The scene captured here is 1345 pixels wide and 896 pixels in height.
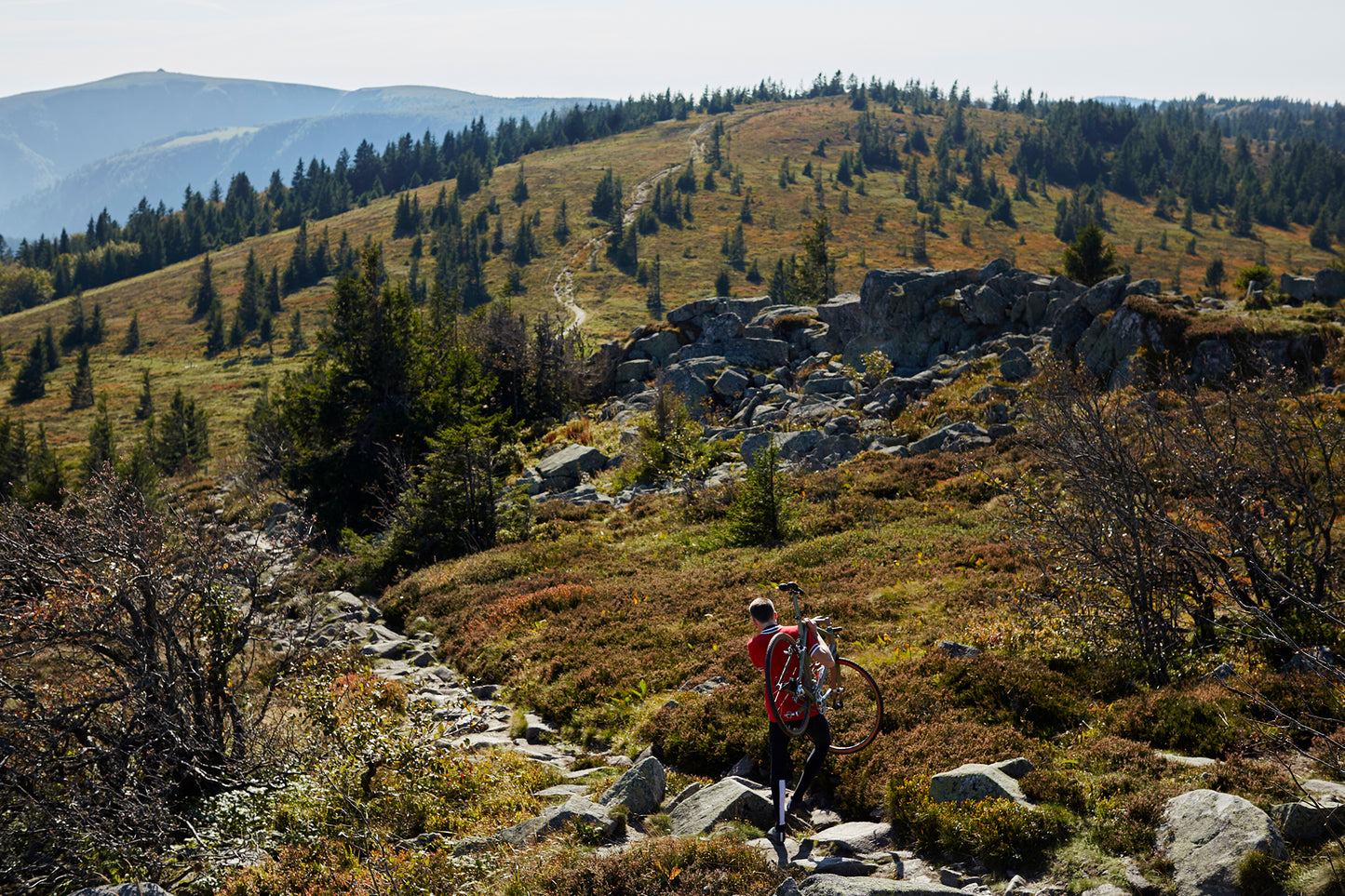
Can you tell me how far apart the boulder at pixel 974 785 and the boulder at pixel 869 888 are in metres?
1.17

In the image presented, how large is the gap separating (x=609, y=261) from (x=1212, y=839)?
416 ft

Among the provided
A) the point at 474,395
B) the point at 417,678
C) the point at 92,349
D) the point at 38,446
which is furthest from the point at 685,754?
the point at 92,349

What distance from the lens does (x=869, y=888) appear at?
5961mm

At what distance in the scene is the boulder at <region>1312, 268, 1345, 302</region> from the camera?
91.3ft

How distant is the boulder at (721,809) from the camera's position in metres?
7.75

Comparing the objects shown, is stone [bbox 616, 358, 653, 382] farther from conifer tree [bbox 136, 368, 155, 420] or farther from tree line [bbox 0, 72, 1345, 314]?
tree line [bbox 0, 72, 1345, 314]

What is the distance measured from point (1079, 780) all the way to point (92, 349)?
147547mm

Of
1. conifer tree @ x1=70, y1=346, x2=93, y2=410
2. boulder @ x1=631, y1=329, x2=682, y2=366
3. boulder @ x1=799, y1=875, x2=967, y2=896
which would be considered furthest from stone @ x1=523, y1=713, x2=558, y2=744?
conifer tree @ x1=70, y1=346, x2=93, y2=410

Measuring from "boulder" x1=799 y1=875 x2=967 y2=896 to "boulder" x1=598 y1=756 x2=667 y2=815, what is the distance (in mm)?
2607

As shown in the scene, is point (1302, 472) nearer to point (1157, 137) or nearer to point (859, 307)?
point (859, 307)

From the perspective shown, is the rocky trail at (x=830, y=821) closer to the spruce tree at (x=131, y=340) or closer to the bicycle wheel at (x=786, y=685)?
Answer: the bicycle wheel at (x=786, y=685)

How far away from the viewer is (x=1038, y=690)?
9203 mm

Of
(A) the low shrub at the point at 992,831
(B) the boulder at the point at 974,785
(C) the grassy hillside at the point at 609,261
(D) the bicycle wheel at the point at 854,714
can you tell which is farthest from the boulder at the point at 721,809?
(C) the grassy hillside at the point at 609,261

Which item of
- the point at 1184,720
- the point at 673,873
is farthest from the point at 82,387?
the point at 1184,720
